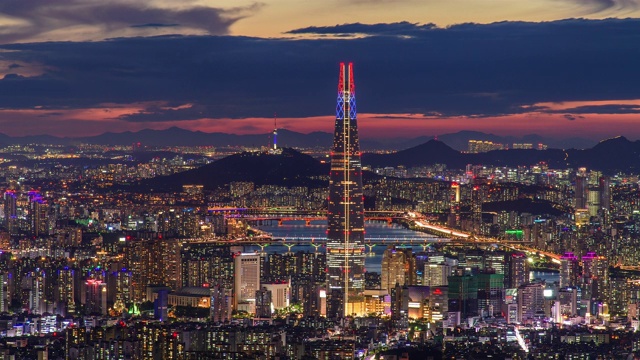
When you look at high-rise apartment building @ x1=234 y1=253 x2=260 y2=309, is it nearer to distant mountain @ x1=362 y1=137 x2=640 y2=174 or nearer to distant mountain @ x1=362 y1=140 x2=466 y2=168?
→ distant mountain @ x1=362 y1=137 x2=640 y2=174

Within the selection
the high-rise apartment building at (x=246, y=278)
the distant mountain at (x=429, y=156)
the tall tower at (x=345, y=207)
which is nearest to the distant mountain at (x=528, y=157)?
the distant mountain at (x=429, y=156)

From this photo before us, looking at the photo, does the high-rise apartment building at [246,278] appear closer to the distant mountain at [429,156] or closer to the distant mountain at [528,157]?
the distant mountain at [528,157]

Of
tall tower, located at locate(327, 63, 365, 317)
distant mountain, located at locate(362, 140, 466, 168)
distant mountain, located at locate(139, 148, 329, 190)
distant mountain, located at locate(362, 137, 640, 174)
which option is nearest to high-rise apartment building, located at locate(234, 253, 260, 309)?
tall tower, located at locate(327, 63, 365, 317)

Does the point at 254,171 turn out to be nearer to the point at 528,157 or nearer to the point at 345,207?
the point at 528,157

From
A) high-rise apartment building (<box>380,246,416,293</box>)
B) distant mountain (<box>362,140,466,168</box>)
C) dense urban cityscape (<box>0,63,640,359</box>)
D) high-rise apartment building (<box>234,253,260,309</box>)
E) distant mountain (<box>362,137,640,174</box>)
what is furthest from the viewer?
distant mountain (<box>362,140,466,168</box>)

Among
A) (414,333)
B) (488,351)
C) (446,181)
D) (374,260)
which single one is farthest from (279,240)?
(488,351)

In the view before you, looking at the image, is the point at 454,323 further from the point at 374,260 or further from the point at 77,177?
the point at 77,177

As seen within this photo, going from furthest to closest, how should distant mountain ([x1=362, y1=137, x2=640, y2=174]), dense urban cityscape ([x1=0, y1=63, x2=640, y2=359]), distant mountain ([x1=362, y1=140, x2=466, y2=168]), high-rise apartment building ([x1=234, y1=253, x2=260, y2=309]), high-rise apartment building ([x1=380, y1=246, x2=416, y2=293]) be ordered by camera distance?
1. distant mountain ([x1=362, y1=140, x2=466, y2=168])
2. distant mountain ([x1=362, y1=137, x2=640, y2=174])
3. high-rise apartment building ([x1=380, y1=246, x2=416, y2=293])
4. high-rise apartment building ([x1=234, y1=253, x2=260, y2=309])
5. dense urban cityscape ([x1=0, y1=63, x2=640, y2=359])
